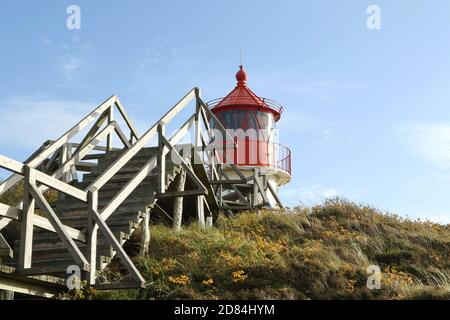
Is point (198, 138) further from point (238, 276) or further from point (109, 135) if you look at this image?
point (238, 276)

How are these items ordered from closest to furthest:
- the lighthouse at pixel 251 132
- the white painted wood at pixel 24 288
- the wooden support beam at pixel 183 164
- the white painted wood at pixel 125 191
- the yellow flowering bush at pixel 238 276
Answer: the white painted wood at pixel 24 288, the white painted wood at pixel 125 191, the yellow flowering bush at pixel 238 276, the wooden support beam at pixel 183 164, the lighthouse at pixel 251 132

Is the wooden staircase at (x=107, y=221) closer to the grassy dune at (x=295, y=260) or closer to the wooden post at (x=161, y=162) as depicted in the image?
the wooden post at (x=161, y=162)

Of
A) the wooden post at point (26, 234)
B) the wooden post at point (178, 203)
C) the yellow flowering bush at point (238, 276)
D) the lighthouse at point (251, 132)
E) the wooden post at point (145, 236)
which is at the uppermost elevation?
the lighthouse at point (251, 132)

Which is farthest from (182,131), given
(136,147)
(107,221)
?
(107,221)

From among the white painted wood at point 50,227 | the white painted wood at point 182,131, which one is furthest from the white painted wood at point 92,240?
the white painted wood at point 182,131

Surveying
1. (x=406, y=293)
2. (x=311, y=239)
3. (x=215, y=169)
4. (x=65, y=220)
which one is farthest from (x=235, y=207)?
(x=406, y=293)

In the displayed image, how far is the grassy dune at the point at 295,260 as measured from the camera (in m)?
10.5

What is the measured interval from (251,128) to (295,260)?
A: 1312 cm

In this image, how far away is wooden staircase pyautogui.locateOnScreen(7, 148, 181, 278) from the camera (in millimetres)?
10297

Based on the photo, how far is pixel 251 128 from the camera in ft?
80.4

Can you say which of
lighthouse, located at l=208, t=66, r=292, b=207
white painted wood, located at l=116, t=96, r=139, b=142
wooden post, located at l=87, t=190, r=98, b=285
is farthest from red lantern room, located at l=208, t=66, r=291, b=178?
wooden post, located at l=87, t=190, r=98, b=285

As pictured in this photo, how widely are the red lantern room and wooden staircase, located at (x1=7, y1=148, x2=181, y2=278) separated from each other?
991 centimetres

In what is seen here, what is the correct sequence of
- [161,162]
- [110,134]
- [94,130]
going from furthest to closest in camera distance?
[110,134]
[94,130]
[161,162]

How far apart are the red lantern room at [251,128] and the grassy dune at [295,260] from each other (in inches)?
321
